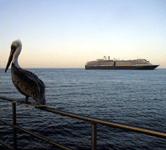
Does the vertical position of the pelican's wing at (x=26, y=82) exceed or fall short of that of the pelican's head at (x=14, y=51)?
it falls short

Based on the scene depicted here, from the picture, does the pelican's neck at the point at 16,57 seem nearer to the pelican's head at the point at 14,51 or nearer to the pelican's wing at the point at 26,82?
the pelican's head at the point at 14,51

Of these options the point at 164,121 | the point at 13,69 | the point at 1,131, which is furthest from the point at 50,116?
the point at 13,69

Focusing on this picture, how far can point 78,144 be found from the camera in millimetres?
6785

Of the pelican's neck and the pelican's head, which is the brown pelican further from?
the pelican's head

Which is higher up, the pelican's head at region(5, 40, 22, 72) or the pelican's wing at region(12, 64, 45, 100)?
the pelican's head at region(5, 40, 22, 72)

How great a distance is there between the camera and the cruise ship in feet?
327

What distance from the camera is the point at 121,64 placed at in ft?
355

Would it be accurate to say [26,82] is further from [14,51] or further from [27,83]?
[14,51]

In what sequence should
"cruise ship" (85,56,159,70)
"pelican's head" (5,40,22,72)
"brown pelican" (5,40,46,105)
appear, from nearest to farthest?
1. "brown pelican" (5,40,46,105)
2. "pelican's head" (5,40,22,72)
3. "cruise ship" (85,56,159,70)

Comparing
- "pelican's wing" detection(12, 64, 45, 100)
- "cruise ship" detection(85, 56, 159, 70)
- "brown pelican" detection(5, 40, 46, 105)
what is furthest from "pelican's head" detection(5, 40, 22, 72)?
"cruise ship" detection(85, 56, 159, 70)

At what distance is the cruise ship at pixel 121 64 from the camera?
99688mm

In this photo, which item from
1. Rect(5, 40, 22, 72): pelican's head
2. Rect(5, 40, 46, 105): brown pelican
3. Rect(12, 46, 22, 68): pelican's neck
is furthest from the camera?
Rect(5, 40, 22, 72): pelican's head

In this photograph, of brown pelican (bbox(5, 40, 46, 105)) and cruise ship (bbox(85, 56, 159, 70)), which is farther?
cruise ship (bbox(85, 56, 159, 70))

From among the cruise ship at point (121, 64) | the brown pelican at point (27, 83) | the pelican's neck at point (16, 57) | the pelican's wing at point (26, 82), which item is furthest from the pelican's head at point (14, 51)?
the cruise ship at point (121, 64)
